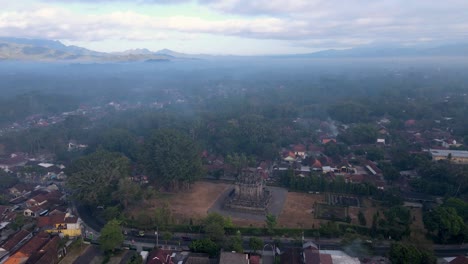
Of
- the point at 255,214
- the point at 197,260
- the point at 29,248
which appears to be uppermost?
the point at 197,260

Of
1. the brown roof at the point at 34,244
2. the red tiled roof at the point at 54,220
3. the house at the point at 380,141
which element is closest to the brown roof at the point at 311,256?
the red tiled roof at the point at 54,220

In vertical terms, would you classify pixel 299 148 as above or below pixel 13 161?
above

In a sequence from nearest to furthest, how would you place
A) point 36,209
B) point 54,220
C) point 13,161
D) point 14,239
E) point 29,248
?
point 29,248 < point 14,239 < point 54,220 < point 36,209 < point 13,161

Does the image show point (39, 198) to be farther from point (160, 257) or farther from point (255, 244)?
point (255, 244)

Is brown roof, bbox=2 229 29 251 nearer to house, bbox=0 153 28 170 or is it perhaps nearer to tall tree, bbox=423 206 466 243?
house, bbox=0 153 28 170

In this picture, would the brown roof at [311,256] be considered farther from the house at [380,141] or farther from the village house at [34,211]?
the house at [380,141]

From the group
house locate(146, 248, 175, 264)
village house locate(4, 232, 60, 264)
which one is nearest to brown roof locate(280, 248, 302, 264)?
→ house locate(146, 248, 175, 264)

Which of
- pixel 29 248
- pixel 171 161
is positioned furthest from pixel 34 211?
pixel 171 161

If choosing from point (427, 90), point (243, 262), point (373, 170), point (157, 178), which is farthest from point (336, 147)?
point (427, 90)
